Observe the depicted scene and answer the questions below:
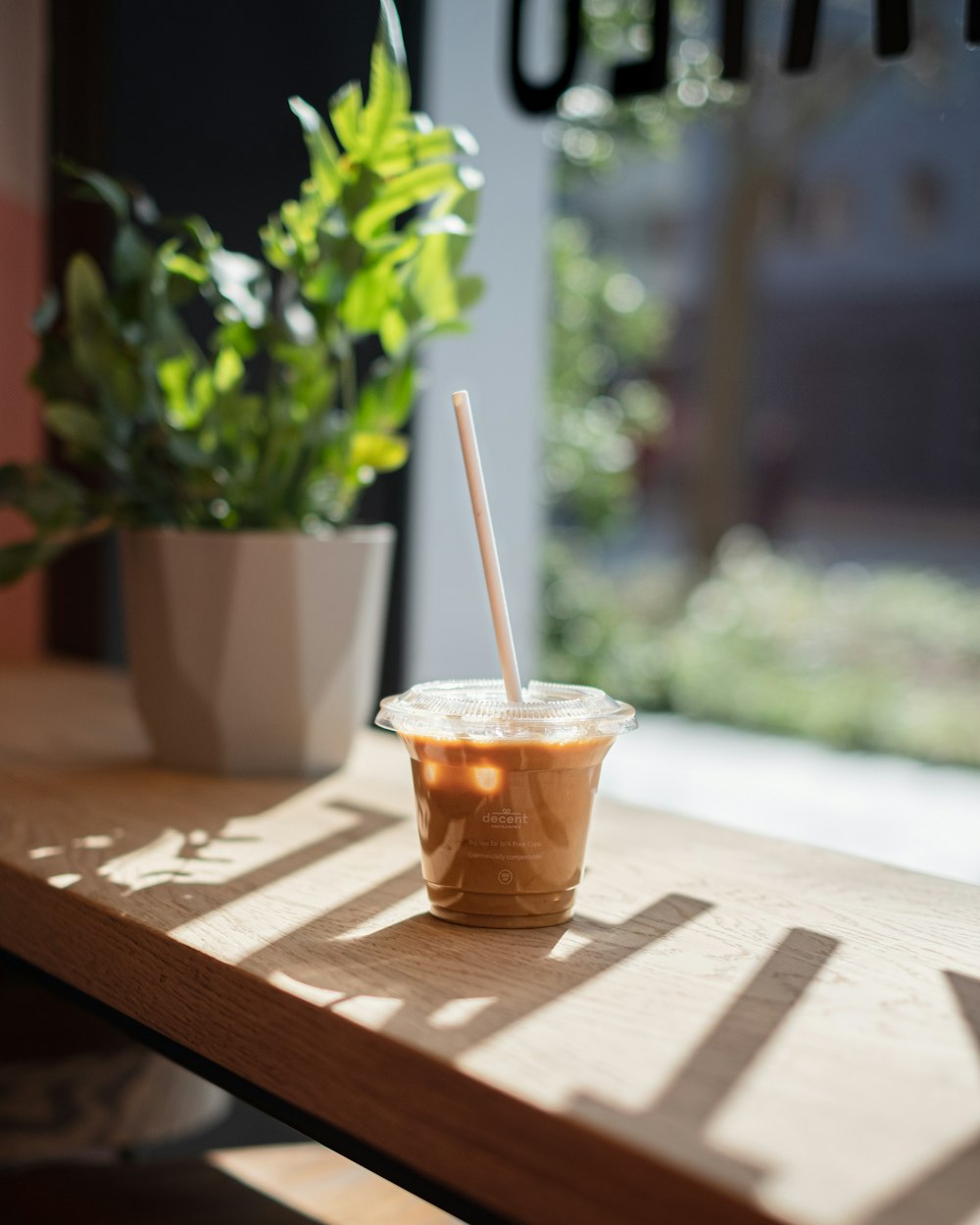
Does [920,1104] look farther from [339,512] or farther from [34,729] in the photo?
[34,729]

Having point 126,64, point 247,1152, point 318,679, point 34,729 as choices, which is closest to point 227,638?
point 318,679

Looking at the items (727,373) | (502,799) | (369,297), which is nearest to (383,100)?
(369,297)

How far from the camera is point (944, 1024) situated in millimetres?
673

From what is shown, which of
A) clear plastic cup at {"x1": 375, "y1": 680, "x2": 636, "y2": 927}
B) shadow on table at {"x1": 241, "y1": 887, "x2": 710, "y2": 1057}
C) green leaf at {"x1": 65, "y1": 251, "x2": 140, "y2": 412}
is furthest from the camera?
green leaf at {"x1": 65, "y1": 251, "x2": 140, "y2": 412}

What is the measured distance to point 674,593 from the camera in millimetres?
6004

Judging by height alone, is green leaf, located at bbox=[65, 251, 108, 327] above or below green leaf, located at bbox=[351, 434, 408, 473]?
above

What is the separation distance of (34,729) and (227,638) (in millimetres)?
345

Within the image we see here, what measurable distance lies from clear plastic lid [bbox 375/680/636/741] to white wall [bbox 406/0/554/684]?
1192mm

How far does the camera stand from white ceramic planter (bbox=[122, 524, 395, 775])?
1.22 metres

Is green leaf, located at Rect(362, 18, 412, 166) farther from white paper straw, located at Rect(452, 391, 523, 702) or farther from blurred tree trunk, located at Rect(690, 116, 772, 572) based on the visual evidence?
blurred tree trunk, located at Rect(690, 116, 772, 572)

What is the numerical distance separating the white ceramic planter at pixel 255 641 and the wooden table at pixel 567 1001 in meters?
0.11

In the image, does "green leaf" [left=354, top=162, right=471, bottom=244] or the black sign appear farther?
the black sign

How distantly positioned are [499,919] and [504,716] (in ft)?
0.39

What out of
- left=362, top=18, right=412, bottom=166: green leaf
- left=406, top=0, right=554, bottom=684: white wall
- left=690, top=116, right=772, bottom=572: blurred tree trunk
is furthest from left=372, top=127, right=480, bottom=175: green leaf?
left=690, top=116, right=772, bottom=572: blurred tree trunk
